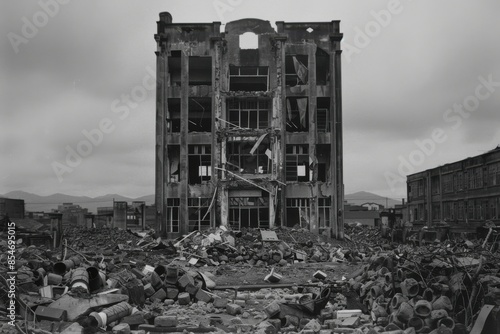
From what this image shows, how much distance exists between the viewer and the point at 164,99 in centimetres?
Result: 3625

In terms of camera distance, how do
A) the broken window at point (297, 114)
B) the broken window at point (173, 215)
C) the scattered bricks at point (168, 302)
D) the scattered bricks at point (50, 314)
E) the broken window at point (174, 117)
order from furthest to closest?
1. the broken window at point (174, 117)
2. the broken window at point (297, 114)
3. the broken window at point (173, 215)
4. the scattered bricks at point (168, 302)
5. the scattered bricks at point (50, 314)

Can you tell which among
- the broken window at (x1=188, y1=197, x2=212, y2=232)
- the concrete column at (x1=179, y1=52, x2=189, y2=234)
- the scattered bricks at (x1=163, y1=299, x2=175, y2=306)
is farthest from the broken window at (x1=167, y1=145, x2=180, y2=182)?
the scattered bricks at (x1=163, y1=299, x2=175, y2=306)

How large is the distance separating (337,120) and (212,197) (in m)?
10.7

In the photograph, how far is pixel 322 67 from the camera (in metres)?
38.0

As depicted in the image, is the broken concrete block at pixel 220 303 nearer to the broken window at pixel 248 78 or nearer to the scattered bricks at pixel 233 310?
the scattered bricks at pixel 233 310

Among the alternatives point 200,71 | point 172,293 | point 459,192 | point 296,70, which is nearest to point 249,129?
point 296,70

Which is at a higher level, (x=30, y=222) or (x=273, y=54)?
(x=273, y=54)

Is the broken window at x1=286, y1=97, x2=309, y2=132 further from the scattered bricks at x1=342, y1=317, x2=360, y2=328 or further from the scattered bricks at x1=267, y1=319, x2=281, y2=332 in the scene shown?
the scattered bricks at x1=267, y1=319, x2=281, y2=332

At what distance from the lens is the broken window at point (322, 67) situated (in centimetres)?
3677

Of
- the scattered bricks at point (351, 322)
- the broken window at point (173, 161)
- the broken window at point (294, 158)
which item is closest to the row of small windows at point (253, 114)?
the broken window at point (294, 158)

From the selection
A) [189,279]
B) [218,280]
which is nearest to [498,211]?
[218,280]

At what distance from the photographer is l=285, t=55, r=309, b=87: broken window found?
119 ft

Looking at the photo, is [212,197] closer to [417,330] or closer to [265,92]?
[265,92]

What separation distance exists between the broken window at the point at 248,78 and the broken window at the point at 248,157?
450 centimetres
